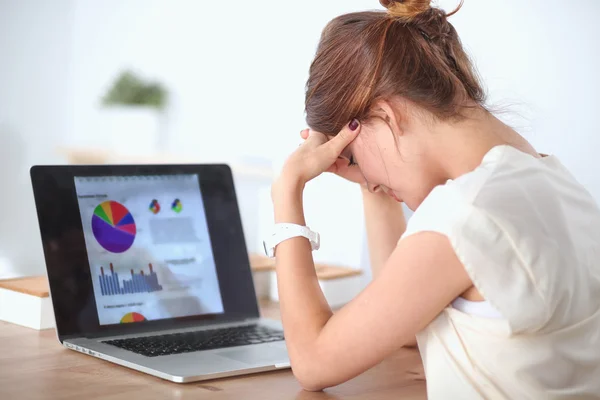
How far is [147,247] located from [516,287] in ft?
2.07

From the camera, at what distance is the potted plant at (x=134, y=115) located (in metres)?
3.17

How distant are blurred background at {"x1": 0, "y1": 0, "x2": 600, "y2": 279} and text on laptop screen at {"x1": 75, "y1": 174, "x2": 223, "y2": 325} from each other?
328 millimetres

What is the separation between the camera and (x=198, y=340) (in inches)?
43.5

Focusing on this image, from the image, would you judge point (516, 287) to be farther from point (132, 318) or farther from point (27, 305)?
point (27, 305)

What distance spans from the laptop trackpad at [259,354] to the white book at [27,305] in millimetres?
311

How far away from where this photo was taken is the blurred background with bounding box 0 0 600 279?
5.00 ft

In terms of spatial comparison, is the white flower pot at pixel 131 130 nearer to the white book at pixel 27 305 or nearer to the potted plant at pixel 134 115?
the potted plant at pixel 134 115

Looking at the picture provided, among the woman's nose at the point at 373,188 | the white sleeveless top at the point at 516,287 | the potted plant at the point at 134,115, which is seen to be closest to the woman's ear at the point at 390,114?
the white sleeveless top at the point at 516,287

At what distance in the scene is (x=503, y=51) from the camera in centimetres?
158

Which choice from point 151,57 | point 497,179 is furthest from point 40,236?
point 151,57

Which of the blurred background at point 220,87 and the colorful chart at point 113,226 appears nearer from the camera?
the colorful chart at point 113,226

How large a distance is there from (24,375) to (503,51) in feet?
→ 3.70

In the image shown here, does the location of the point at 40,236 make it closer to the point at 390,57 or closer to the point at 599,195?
the point at 390,57

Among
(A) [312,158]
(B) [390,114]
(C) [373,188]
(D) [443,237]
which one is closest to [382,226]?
(C) [373,188]
